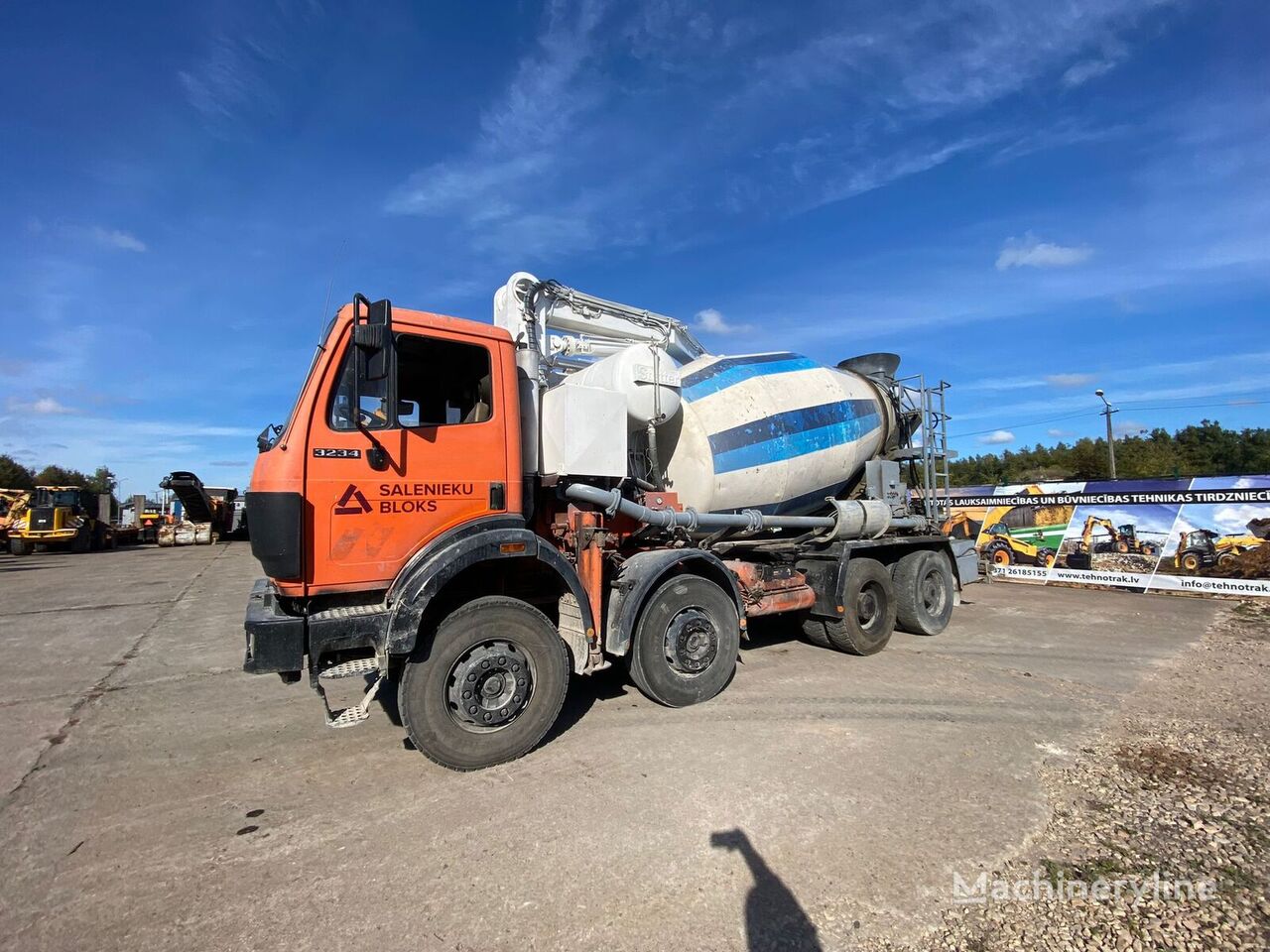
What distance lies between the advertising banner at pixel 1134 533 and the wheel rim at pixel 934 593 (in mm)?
1475

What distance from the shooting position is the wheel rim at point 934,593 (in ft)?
29.9

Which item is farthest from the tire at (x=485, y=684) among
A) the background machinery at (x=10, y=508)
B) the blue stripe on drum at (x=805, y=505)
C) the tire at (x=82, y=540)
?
the background machinery at (x=10, y=508)

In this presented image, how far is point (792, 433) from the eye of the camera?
7.34 meters

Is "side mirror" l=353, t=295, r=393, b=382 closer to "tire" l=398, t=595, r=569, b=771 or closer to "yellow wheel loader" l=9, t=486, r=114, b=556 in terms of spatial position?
"tire" l=398, t=595, r=569, b=771

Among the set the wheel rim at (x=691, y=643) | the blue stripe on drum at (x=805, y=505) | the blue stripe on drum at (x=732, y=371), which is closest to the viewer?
the wheel rim at (x=691, y=643)

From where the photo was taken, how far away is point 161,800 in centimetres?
402

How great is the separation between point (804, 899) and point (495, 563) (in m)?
3.01

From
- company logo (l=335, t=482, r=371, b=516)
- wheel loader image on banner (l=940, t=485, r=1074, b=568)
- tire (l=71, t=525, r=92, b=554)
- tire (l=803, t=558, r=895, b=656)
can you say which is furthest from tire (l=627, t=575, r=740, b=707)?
tire (l=71, t=525, r=92, b=554)

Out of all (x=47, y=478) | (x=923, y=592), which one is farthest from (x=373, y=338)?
(x=47, y=478)

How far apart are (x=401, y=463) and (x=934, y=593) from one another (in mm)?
7982

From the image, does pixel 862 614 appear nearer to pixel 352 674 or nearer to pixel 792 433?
pixel 792 433

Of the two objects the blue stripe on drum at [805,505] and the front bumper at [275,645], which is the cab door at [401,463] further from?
the blue stripe on drum at [805,505]

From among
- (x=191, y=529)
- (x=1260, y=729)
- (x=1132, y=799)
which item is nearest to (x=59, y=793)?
(x=1132, y=799)

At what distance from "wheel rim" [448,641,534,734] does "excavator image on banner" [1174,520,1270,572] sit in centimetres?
1500
